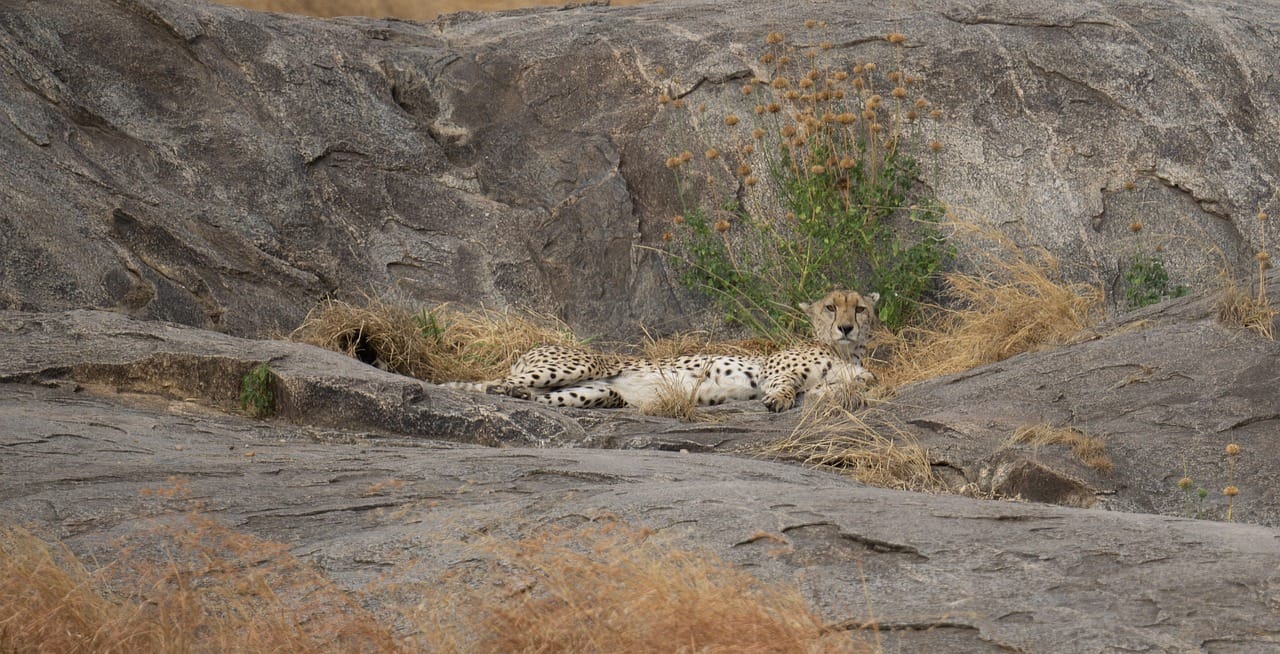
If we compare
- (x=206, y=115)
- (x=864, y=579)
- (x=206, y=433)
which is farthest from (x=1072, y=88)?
(x=864, y=579)

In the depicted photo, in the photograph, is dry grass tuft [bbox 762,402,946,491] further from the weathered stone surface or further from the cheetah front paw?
the weathered stone surface

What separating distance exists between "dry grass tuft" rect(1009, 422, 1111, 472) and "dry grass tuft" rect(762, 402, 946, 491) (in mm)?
490

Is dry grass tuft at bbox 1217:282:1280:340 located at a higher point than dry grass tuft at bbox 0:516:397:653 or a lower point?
lower

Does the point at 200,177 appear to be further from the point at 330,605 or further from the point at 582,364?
the point at 330,605

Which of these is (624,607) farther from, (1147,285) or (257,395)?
(1147,285)

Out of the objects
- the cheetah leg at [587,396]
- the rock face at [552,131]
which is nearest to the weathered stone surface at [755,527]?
the cheetah leg at [587,396]

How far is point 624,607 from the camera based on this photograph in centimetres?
332

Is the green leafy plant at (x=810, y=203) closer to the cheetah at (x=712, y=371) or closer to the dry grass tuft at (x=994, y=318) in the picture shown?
Result: the dry grass tuft at (x=994, y=318)

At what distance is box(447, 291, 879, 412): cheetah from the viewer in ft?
31.2

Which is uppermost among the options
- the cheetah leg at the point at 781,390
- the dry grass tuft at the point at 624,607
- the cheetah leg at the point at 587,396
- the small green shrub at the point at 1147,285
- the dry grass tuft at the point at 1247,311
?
the dry grass tuft at the point at 624,607

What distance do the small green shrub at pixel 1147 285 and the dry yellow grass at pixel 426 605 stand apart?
7.21 m

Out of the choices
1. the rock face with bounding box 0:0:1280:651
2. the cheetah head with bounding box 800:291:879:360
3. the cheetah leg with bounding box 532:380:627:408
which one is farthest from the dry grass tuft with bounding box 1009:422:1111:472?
the cheetah leg with bounding box 532:380:627:408

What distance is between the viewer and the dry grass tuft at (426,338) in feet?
31.6

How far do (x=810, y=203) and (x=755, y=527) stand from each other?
6.60 meters
